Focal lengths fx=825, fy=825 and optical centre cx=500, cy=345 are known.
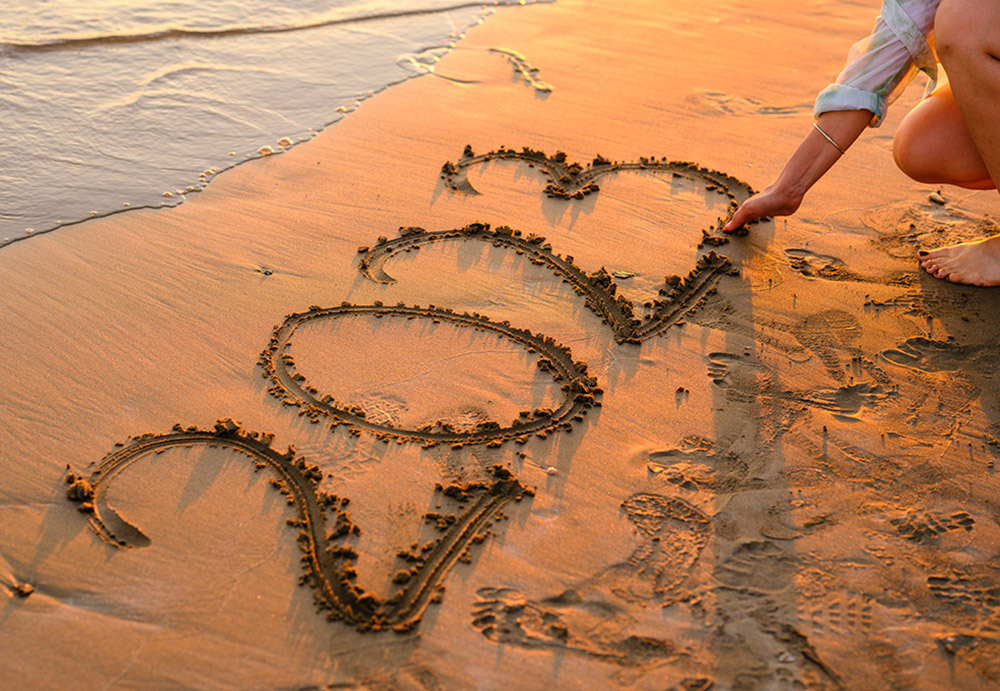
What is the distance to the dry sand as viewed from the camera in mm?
1773

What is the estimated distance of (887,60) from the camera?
2.56 meters

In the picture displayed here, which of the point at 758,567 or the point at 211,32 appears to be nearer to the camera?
the point at 758,567

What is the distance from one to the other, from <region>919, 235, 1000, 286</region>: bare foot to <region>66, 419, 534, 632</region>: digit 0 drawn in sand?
181 centimetres

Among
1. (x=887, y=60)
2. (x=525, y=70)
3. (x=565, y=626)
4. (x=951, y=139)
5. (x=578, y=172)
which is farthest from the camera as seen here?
(x=525, y=70)

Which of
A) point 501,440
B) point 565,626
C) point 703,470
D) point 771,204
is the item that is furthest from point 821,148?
point 565,626

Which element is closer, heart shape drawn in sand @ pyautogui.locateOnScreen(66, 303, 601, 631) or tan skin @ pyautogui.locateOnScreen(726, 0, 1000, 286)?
heart shape drawn in sand @ pyautogui.locateOnScreen(66, 303, 601, 631)

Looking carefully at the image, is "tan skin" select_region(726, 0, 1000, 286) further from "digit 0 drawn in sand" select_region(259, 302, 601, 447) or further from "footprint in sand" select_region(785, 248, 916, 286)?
"digit 0 drawn in sand" select_region(259, 302, 601, 447)

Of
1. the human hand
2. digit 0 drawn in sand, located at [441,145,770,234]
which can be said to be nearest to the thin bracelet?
the human hand

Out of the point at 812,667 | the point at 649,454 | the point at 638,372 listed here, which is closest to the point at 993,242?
the point at 638,372

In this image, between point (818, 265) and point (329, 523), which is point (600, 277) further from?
point (329, 523)

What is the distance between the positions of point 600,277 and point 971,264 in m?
1.30

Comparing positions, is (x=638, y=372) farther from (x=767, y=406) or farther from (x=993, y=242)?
(x=993, y=242)

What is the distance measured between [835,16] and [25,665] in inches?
213

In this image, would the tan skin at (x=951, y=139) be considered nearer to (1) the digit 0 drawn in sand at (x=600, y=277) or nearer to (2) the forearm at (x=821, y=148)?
(2) the forearm at (x=821, y=148)
